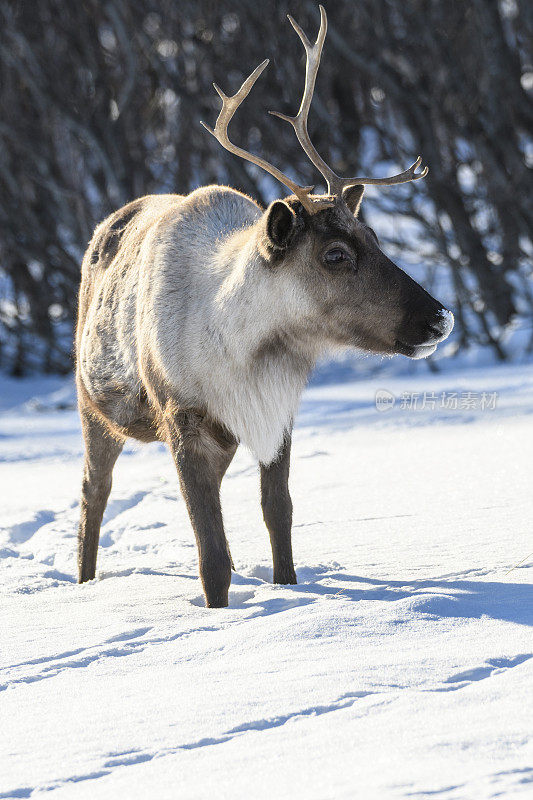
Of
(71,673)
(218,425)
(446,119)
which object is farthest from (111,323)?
(446,119)

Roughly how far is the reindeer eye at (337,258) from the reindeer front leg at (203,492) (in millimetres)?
689

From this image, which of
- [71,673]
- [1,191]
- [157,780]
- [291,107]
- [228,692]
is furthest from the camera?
[1,191]

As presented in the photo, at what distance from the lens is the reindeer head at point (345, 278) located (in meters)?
3.40

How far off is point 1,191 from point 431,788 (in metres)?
9.35

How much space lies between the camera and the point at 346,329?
3.50m

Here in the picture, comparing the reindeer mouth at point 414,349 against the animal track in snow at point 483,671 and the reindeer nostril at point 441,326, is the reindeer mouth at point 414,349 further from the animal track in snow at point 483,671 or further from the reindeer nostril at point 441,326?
the animal track in snow at point 483,671

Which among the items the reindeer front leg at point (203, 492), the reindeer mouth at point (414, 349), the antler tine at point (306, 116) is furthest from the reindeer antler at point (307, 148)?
the reindeer front leg at point (203, 492)

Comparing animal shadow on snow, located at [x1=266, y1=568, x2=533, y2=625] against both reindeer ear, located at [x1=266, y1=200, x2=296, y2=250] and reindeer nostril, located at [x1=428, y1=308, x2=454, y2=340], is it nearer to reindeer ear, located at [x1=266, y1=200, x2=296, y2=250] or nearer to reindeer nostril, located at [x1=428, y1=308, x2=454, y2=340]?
reindeer nostril, located at [x1=428, y1=308, x2=454, y2=340]

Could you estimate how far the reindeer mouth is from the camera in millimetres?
3424

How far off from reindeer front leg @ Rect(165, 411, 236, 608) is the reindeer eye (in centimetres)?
69

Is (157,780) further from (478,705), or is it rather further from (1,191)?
(1,191)

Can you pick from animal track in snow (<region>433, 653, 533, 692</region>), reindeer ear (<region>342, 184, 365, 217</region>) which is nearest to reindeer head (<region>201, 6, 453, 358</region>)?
reindeer ear (<region>342, 184, 365, 217</region>)

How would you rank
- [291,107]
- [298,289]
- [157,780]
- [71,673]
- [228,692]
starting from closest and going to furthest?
1. [157,780]
2. [228,692]
3. [71,673]
4. [298,289]
5. [291,107]

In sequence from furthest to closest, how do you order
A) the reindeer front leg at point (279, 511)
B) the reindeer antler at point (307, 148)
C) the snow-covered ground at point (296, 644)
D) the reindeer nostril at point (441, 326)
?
1. the reindeer front leg at point (279, 511)
2. the reindeer antler at point (307, 148)
3. the reindeer nostril at point (441, 326)
4. the snow-covered ground at point (296, 644)
